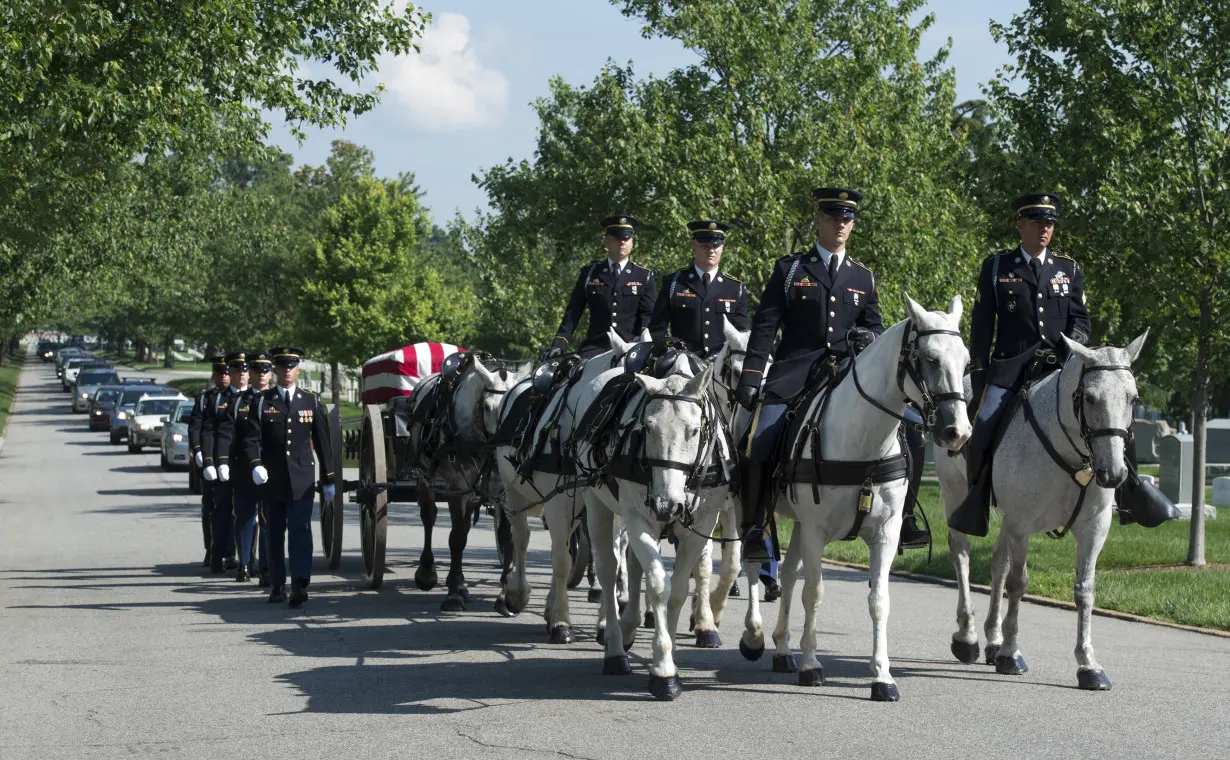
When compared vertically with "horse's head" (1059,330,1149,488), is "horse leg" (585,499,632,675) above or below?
below

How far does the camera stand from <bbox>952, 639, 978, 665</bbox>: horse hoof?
32.3 ft

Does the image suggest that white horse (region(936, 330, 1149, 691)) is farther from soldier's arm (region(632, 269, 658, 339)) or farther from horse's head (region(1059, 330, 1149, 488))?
soldier's arm (region(632, 269, 658, 339))

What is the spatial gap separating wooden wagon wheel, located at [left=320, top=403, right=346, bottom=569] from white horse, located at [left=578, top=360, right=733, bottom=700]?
277 inches

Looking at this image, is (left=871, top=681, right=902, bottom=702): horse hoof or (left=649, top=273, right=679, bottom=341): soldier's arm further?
(left=649, top=273, right=679, bottom=341): soldier's arm

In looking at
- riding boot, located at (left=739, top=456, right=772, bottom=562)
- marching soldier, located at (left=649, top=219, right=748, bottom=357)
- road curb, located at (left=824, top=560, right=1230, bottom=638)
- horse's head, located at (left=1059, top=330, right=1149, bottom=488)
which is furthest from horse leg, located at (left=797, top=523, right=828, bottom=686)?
road curb, located at (left=824, top=560, right=1230, bottom=638)

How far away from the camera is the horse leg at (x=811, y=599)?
29.2 feet

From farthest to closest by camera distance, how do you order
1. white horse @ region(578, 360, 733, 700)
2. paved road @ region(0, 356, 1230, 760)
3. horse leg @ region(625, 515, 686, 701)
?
horse leg @ region(625, 515, 686, 701) < white horse @ region(578, 360, 733, 700) < paved road @ region(0, 356, 1230, 760)

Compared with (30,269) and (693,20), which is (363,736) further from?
(30,269)

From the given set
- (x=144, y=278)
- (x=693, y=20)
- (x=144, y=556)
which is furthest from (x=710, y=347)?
(x=144, y=278)

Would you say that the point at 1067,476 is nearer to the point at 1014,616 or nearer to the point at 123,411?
the point at 1014,616

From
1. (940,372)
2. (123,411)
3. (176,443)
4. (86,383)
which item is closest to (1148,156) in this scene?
(940,372)

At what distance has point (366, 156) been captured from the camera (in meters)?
109

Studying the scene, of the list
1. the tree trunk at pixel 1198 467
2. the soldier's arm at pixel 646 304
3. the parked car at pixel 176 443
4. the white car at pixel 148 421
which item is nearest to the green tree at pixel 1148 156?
the tree trunk at pixel 1198 467

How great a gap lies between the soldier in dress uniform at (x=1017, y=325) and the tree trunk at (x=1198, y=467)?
23.4 ft
